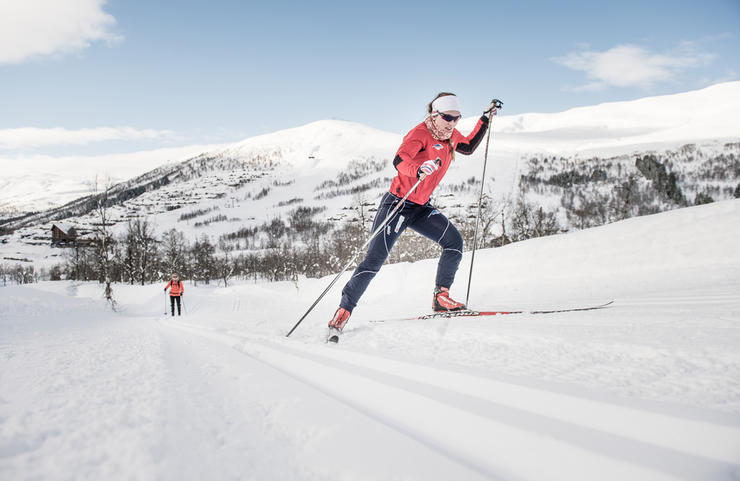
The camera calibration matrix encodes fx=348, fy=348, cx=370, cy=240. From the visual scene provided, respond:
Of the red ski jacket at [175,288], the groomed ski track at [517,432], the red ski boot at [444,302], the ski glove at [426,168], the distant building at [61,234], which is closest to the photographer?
the groomed ski track at [517,432]

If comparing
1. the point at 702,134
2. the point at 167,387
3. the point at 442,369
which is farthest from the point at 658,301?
the point at 702,134

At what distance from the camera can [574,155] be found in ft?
559

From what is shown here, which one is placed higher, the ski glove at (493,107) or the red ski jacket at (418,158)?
the ski glove at (493,107)

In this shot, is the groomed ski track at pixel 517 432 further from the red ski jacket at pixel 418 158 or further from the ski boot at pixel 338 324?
the red ski jacket at pixel 418 158

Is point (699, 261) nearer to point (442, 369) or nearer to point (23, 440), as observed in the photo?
point (442, 369)

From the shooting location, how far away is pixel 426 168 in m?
3.12

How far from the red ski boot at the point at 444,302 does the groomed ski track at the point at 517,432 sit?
2.14 metres

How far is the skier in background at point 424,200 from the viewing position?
3.21 meters

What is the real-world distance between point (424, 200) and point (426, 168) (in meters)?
0.48

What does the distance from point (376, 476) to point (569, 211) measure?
9727 cm

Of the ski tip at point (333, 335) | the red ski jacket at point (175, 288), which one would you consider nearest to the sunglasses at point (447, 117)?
the ski tip at point (333, 335)

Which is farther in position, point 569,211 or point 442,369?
point 569,211

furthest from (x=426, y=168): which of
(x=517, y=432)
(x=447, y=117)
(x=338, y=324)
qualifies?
(x=517, y=432)

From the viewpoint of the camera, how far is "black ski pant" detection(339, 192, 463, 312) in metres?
3.26
